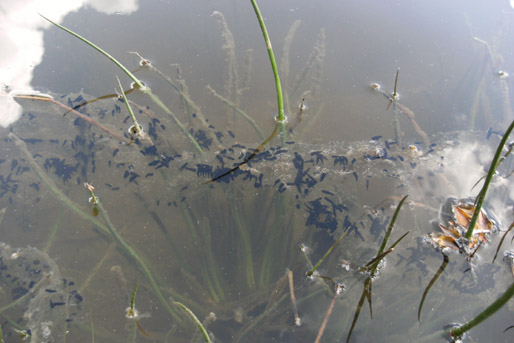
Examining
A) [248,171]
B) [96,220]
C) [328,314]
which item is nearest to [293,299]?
[328,314]

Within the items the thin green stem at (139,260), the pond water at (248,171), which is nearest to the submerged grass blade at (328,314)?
the pond water at (248,171)

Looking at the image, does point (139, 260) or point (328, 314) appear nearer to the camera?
point (328, 314)

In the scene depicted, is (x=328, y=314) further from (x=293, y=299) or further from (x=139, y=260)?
(x=139, y=260)

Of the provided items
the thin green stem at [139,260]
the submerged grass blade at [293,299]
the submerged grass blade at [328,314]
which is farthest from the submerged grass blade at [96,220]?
the submerged grass blade at [328,314]

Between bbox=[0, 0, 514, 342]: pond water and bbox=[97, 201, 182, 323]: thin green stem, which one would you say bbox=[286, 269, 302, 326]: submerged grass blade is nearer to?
bbox=[0, 0, 514, 342]: pond water

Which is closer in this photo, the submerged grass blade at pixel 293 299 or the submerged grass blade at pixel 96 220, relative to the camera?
the submerged grass blade at pixel 293 299

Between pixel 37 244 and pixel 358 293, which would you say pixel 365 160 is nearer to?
pixel 358 293

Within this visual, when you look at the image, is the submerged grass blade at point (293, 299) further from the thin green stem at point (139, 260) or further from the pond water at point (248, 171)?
the thin green stem at point (139, 260)

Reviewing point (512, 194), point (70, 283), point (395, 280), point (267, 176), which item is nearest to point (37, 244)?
point (70, 283)

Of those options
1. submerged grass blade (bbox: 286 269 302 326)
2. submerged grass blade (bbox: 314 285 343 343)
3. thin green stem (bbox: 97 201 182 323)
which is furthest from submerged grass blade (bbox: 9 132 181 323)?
submerged grass blade (bbox: 314 285 343 343)
